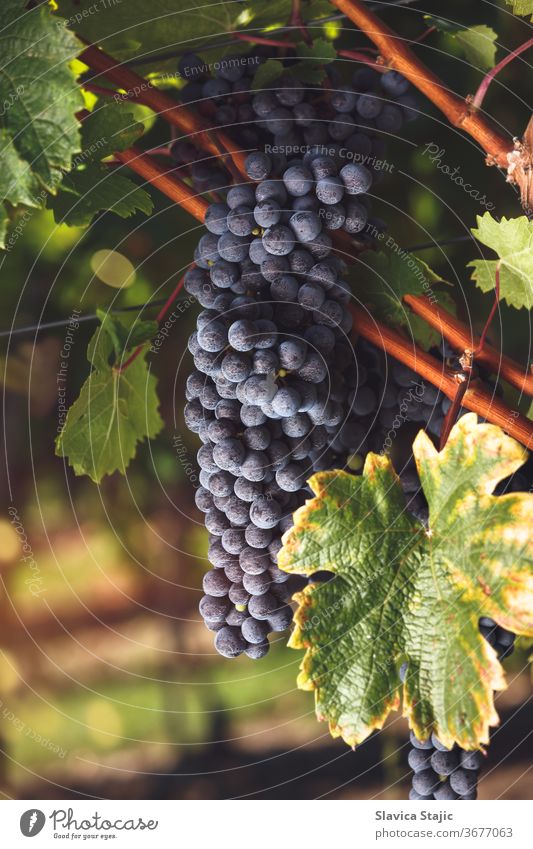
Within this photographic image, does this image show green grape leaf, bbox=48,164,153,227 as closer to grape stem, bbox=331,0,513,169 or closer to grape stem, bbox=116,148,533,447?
grape stem, bbox=116,148,533,447

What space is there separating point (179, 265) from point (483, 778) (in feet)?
2.04

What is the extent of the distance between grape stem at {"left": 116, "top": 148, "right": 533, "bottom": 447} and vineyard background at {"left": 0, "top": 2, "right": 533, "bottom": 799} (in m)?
0.22

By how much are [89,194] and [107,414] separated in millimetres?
180

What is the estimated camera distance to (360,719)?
45 cm

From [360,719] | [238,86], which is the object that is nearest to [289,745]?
[360,719]

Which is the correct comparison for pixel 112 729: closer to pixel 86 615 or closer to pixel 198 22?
pixel 86 615

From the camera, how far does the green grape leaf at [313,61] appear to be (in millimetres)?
468

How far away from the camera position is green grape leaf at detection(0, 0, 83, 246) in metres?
0.39

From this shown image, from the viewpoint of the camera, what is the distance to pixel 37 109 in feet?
1.31

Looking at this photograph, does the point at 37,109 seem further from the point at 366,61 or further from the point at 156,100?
the point at 366,61
